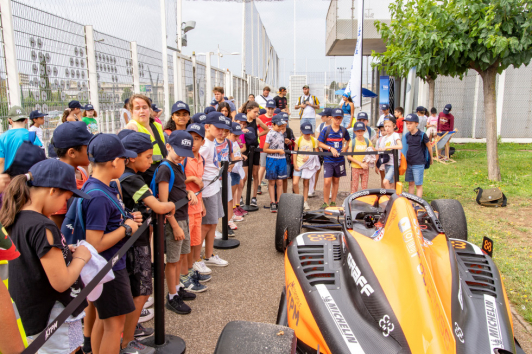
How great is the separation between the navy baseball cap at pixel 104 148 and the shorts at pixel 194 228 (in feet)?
4.99

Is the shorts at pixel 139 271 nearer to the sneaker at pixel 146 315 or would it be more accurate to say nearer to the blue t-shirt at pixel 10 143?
the sneaker at pixel 146 315

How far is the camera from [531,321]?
A: 338 centimetres

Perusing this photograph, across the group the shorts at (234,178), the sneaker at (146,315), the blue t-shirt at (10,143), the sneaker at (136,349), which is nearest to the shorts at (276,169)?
the shorts at (234,178)

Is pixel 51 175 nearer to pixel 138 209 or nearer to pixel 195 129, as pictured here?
pixel 138 209

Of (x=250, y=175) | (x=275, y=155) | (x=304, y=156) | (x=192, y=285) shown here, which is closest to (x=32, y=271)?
(x=192, y=285)

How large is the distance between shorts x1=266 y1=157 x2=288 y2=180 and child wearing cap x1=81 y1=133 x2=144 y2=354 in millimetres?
4414

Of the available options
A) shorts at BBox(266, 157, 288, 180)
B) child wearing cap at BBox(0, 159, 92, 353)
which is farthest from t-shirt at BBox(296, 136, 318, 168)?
child wearing cap at BBox(0, 159, 92, 353)

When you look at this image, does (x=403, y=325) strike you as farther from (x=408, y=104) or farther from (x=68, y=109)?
(x=408, y=104)

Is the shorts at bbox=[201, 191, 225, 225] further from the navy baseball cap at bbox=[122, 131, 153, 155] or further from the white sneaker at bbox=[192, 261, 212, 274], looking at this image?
the navy baseball cap at bbox=[122, 131, 153, 155]

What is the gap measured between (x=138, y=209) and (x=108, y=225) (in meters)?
0.47

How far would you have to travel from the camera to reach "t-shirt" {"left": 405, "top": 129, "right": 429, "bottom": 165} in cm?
678

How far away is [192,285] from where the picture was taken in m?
4.04

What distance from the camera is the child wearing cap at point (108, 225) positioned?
2.40 metres

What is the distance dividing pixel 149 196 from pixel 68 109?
3.92 metres
